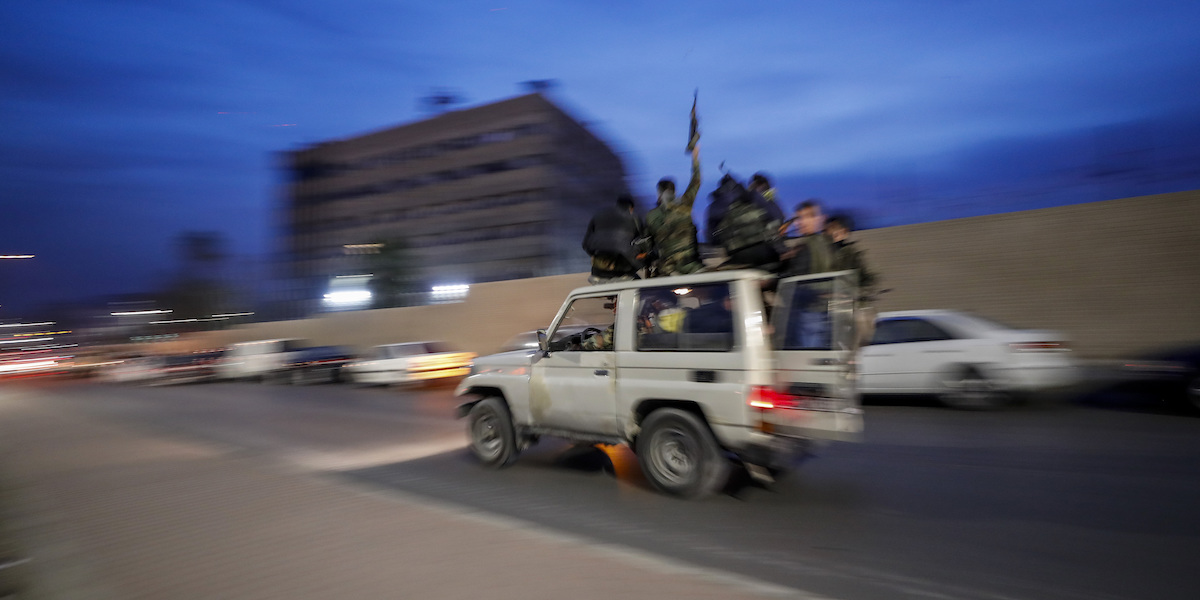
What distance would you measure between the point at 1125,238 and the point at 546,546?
603 inches

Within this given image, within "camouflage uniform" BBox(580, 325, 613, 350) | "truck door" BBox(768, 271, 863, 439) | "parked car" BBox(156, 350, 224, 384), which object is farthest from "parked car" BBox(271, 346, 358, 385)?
"truck door" BBox(768, 271, 863, 439)

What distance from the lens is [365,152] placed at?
241 feet

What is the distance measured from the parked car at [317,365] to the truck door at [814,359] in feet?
64.6

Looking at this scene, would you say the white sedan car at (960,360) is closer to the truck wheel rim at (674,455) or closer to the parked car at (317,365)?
the truck wheel rim at (674,455)

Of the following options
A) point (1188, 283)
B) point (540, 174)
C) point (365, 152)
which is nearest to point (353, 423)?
point (1188, 283)

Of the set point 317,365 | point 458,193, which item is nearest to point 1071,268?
point 317,365

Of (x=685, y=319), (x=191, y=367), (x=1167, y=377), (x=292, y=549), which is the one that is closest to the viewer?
(x=292, y=549)

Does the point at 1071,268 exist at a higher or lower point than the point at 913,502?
higher

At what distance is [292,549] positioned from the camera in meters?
4.47

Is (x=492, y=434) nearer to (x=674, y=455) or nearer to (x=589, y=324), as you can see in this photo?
(x=589, y=324)

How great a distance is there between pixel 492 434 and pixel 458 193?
2455 inches

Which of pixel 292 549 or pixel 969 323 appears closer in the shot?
pixel 292 549

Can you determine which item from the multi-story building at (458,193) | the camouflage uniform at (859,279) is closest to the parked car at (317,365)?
the camouflage uniform at (859,279)

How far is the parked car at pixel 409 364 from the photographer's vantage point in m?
18.7
